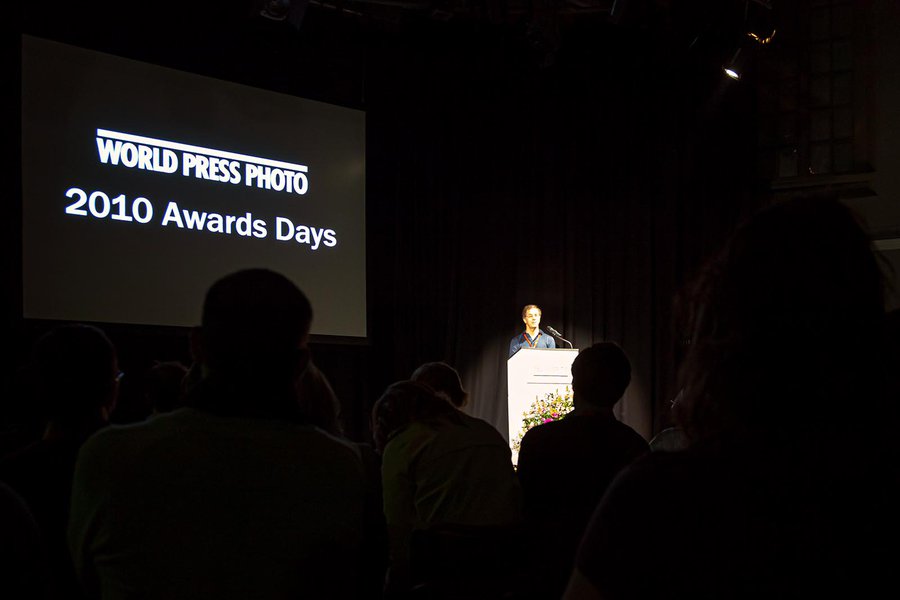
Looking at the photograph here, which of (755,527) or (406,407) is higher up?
(755,527)

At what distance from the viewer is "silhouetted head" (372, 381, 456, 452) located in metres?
2.65

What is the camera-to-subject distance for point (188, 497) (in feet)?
4.00

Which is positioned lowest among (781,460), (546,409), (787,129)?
(546,409)

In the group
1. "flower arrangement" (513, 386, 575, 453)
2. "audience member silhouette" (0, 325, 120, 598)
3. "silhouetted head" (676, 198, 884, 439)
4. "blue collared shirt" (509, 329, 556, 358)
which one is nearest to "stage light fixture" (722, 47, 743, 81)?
"blue collared shirt" (509, 329, 556, 358)

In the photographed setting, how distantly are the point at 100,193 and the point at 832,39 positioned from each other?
664cm

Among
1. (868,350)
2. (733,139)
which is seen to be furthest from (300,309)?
(733,139)

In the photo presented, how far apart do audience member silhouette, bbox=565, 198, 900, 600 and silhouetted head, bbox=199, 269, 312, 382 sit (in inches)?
27.6

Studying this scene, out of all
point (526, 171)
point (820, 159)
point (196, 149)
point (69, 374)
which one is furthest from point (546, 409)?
point (69, 374)

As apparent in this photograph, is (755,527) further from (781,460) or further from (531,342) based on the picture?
(531,342)

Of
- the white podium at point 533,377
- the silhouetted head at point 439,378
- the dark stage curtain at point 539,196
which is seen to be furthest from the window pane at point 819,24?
the silhouetted head at point 439,378

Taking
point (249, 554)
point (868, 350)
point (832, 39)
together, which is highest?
point (832, 39)

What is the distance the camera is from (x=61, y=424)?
1668mm

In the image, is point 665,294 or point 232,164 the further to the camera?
point 665,294

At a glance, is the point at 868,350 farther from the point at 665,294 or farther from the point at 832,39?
the point at 832,39
